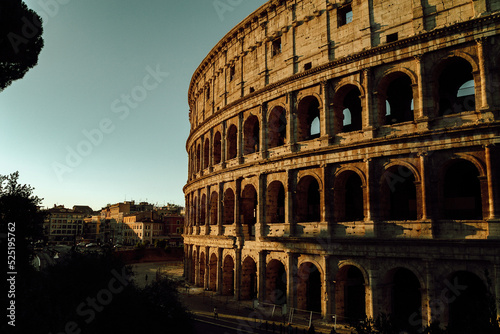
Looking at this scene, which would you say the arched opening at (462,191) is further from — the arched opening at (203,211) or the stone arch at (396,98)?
the arched opening at (203,211)

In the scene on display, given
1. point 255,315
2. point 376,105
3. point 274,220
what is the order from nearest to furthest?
point 376,105 → point 255,315 → point 274,220

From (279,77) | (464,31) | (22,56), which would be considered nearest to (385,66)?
(464,31)

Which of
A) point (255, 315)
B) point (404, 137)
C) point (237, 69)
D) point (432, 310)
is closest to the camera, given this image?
point (432, 310)

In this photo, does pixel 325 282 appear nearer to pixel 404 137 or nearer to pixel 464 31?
pixel 404 137

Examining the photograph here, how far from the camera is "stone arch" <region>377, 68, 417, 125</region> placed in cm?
1788

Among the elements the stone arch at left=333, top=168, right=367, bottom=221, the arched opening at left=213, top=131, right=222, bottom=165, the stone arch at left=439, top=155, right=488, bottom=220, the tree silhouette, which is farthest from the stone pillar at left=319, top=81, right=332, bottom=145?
the tree silhouette

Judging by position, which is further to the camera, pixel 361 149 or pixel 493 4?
pixel 361 149

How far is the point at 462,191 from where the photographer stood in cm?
1681

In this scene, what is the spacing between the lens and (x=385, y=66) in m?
17.8

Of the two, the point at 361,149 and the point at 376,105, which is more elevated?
the point at 376,105

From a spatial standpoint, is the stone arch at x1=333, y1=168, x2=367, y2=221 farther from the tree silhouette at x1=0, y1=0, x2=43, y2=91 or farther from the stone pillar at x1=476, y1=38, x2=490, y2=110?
the tree silhouette at x1=0, y1=0, x2=43, y2=91

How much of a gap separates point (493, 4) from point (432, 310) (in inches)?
508

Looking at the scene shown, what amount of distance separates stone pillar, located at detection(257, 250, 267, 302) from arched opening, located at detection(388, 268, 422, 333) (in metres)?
7.07

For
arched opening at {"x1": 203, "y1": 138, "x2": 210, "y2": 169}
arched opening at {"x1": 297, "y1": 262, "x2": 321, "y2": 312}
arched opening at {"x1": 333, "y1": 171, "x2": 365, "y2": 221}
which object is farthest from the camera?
arched opening at {"x1": 203, "y1": 138, "x2": 210, "y2": 169}
